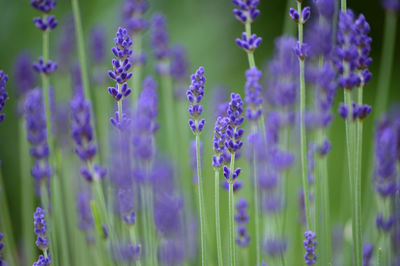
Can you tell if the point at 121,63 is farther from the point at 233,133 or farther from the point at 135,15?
the point at 135,15

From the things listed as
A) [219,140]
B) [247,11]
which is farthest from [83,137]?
[247,11]

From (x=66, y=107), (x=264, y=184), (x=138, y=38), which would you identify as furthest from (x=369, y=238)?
(x=66, y=107)

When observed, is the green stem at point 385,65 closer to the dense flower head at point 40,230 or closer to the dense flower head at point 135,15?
the dense flower head at point 135,15

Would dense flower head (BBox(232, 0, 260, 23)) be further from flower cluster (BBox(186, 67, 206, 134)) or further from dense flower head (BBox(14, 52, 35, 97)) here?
dense flower head (BBox(14, 52, 35, 97))

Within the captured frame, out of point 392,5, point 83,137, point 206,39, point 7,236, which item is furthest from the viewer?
point 206,39

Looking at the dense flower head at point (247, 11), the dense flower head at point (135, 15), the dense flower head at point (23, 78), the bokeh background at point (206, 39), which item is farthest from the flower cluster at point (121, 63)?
the bokeh background at point (206, 39)

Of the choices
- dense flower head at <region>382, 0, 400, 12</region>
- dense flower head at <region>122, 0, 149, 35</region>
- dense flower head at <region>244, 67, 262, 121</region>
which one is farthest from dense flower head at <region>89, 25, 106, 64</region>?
dense flower head at <region>382, 0, 400, 12</region>

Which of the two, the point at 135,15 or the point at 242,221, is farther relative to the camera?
the point at 135,15

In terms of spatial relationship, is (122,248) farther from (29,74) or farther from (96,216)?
(29,74)
